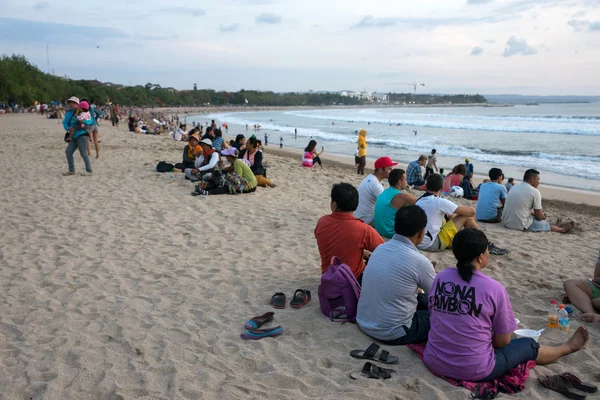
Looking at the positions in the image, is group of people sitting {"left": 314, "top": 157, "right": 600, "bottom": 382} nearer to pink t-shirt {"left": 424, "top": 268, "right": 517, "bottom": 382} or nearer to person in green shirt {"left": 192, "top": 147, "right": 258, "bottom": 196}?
pink t-shirt {"left": 424, "top": 268, "right": 517, "bottom": 382}

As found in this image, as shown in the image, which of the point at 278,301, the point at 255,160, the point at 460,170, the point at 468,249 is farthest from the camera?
the point at 460,170

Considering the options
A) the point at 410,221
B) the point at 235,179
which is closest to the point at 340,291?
the point at 410,221

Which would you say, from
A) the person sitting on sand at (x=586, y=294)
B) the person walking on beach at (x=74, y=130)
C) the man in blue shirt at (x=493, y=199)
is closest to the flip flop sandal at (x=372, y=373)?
the person sitting on sand at (x=586, y=294)

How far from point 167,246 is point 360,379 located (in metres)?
3.51

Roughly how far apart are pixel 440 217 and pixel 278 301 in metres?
2.30

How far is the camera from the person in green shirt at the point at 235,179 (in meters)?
8.73

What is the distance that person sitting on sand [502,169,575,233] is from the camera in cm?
703

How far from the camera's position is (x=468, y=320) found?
283 cm

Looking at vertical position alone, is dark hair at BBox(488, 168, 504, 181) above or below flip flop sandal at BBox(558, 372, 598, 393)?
above

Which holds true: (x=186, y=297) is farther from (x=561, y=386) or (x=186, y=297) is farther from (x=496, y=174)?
(x=496, y=174)

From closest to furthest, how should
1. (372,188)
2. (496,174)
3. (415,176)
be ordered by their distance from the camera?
(372,188), (496,174), (415,176)

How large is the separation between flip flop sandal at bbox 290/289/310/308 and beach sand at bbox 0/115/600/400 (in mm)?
60

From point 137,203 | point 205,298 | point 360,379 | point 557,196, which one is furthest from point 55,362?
point 557,196

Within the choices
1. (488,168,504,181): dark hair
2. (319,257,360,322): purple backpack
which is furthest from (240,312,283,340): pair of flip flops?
(488,168,504,181): dark hair
